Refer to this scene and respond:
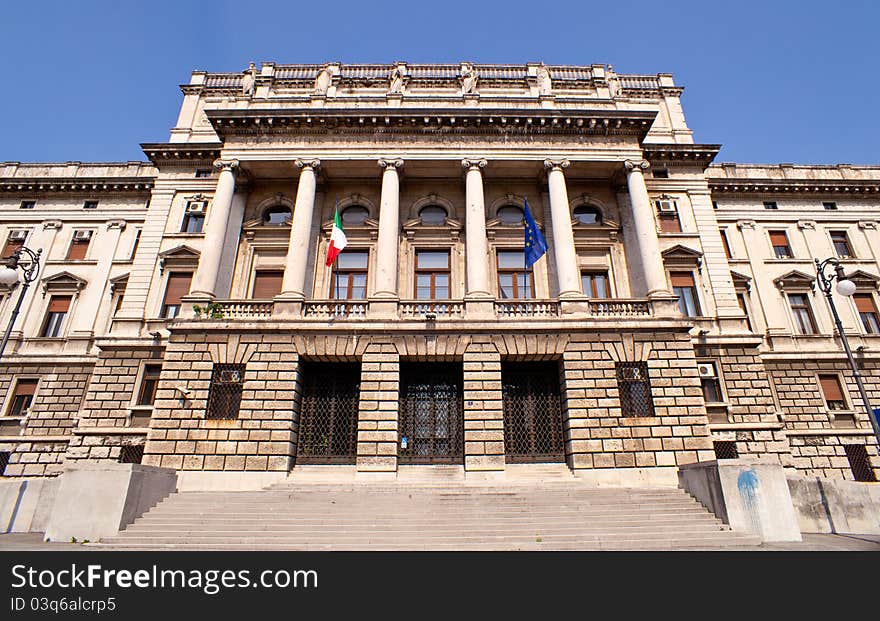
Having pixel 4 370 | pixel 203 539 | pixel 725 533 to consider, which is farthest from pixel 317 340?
pixel 4 370

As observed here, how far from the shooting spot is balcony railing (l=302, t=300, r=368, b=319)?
17.9 m

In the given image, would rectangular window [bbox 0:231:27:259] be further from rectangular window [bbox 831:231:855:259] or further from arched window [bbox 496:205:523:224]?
rectangular window [bbox 831:231:855:259]

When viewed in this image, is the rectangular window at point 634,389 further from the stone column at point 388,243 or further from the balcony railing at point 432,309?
the stone column at point 388,243

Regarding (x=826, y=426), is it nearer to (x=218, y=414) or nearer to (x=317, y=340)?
(x=317, y=340)

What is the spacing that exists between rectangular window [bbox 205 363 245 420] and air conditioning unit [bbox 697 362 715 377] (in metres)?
19.1

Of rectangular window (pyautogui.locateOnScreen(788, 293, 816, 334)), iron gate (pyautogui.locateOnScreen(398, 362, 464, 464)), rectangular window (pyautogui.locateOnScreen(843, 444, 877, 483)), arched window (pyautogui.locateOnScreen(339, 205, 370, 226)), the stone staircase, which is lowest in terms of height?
the stone staircase

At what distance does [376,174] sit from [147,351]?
1315 centimetres

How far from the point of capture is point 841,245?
27.2m

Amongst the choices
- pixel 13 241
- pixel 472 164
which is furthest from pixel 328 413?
pixel 13 241

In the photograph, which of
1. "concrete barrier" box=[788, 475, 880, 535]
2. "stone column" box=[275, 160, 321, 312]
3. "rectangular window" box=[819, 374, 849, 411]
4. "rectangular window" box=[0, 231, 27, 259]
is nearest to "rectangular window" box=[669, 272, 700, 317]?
"rectangular window" box=[819, 374, 849, 411]

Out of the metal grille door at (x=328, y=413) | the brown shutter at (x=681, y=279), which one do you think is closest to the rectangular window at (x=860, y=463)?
the brown shutter at (x=681, y=279)

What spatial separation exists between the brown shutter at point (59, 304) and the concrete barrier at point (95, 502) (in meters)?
18.7

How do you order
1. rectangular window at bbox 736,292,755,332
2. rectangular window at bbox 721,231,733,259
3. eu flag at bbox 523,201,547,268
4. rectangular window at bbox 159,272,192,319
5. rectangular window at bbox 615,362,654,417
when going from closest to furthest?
rectangular window at bbox 615,362,654,417 → eu flag at bbox 523,201,547,268 → rectangular window at bbox 159,272,192,319 → rectangular window at bbox 736,292,755,332 → rectangular window at bbox 721,231,733,259
